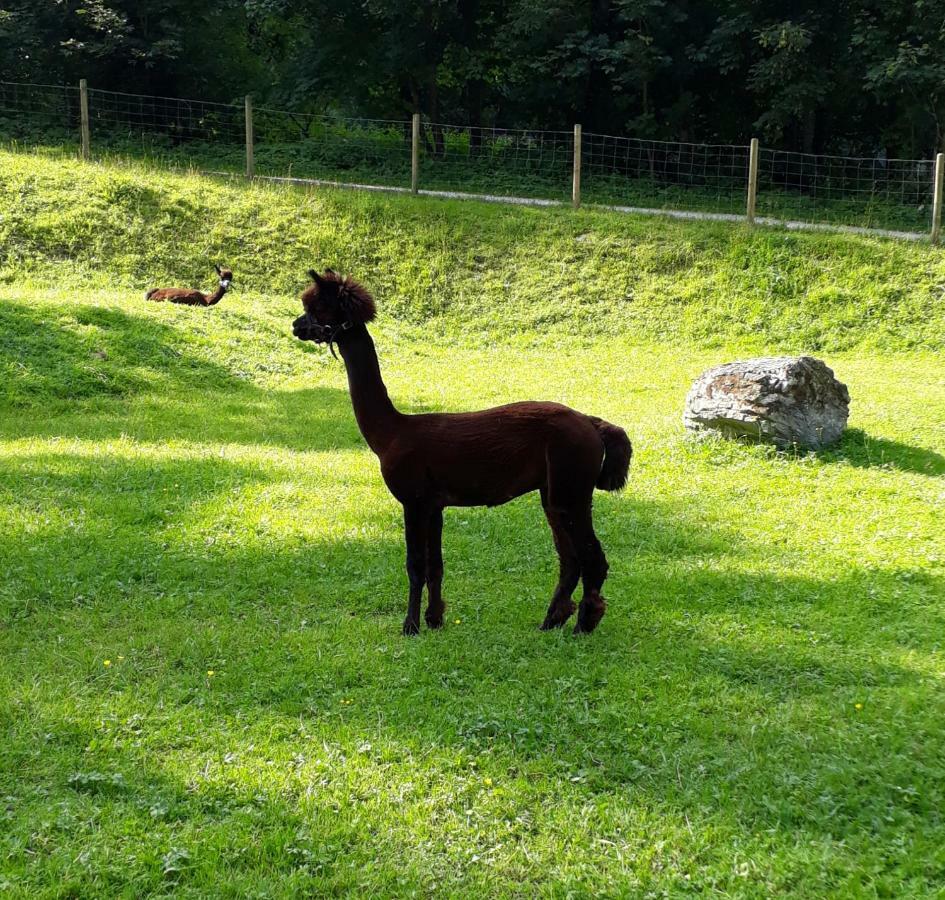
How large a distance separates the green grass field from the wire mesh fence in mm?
9929

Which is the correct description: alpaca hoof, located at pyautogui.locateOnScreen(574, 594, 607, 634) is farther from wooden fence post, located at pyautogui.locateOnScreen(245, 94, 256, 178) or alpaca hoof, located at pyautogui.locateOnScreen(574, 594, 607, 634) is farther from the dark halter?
wooden fence post, located at pyautogui.locateOnScreen(245, 94, 256, 178)

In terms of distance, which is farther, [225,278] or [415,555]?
[225,278]

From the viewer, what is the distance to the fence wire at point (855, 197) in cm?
2258

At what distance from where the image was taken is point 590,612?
20.3 feet

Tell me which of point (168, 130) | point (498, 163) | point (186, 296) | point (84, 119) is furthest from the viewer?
point (168, 130)

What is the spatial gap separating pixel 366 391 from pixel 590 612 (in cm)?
201

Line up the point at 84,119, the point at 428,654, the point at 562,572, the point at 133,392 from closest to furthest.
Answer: the point at 428,654 → the point at 562,572 → the point at 133,392 → the point at 84,119

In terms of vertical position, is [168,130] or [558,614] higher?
[168,130]

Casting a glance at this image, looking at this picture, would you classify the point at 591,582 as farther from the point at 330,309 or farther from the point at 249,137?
the point at 249,137

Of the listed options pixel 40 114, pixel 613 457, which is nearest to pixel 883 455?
pixel 613 457

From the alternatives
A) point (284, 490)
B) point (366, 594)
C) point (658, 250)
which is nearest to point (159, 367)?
point (284, 490)

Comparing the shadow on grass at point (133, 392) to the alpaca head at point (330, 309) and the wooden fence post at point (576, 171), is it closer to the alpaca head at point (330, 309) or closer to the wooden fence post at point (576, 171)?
the alpaca head at point (330, 309)

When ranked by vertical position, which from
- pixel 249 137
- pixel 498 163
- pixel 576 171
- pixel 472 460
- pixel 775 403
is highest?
pixel 249 137

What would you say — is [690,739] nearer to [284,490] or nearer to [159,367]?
[284,490]
